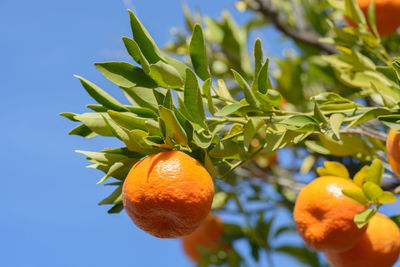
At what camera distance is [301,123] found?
97 centimetres

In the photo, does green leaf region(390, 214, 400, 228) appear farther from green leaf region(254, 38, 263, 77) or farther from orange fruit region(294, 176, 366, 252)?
green leaf region(254, 38, 263, 77)

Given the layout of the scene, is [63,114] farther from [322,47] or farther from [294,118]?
[322,47]

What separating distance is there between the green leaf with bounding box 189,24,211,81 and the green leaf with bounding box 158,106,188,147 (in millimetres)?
155

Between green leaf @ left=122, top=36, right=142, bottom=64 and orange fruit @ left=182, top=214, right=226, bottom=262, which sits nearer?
green leaf @ left=122, top=36, right=142, bottom=64

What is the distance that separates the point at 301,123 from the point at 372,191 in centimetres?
28

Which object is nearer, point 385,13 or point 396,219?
point 396,219

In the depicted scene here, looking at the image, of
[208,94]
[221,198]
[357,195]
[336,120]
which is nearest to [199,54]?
[208,94]

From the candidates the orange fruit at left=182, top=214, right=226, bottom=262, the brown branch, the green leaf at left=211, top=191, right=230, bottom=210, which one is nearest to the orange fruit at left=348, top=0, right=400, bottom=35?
the brown branch

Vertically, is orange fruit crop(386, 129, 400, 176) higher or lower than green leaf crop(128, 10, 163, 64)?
lower

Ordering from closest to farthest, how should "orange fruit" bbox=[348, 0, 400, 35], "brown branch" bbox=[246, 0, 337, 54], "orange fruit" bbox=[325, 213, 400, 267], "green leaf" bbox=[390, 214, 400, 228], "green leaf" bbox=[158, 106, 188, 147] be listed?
"green leaf" bbox=[158, 106, 188, 147] < "orange fruit" bbox=[325, 213, 400, 267] < "green leaf" bbox=[390, 214, 400, 228] < "orange fruit" bbox=[348, 0, 400, 35] < "brown branch" bbox=[246, 0, 337, 54]

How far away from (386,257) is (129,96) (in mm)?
746

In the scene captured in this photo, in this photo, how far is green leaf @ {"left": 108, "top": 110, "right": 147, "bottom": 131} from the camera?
0.95m

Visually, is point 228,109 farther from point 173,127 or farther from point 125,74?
point 125,74

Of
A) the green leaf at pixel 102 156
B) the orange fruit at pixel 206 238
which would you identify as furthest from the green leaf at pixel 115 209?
the orange fruit at pixel 206 238
